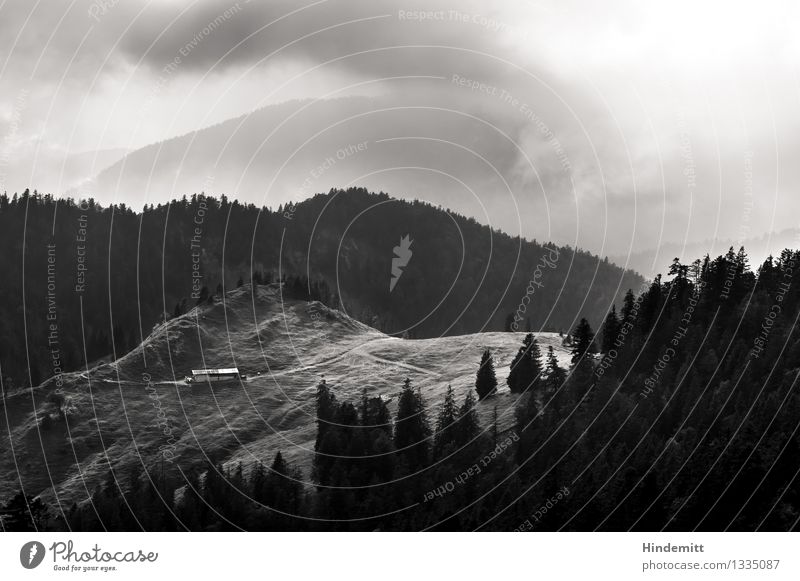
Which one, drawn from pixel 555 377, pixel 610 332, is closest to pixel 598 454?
pixel 555 377

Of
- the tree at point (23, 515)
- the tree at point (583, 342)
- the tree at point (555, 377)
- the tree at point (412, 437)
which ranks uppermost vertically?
the tree at point (583, 342)

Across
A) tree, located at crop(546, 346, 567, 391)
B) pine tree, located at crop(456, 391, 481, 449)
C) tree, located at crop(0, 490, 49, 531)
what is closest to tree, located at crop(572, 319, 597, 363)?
tree, located at crop(546, 346, 567, 391)

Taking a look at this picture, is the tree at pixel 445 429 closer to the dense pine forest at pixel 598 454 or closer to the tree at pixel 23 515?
the dense pine forest at pixel 598 454

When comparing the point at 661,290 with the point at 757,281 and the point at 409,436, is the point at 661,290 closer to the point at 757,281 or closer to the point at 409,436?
the point at 757,281

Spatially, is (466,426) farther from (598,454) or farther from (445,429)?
(598,454)

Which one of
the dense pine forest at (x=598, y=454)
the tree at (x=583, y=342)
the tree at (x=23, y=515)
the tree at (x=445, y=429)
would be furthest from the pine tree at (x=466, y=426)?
the tree at (x=23, y=515)

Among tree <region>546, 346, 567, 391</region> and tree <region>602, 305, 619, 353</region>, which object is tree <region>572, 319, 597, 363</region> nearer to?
tree <region>602, 305, 619, 353</region>
